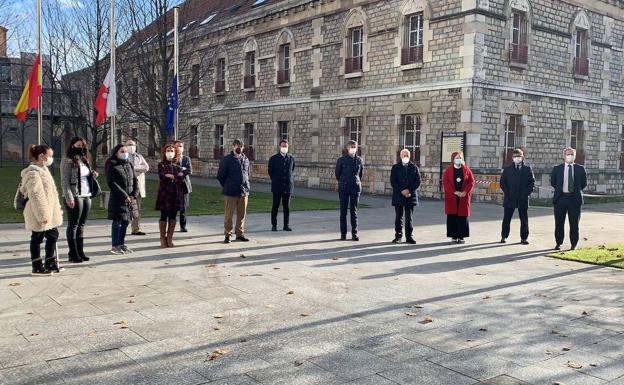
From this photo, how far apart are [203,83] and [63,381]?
1263 inches

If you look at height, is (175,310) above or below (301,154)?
below

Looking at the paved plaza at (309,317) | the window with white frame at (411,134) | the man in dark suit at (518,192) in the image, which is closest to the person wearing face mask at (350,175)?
the paved plaza at (309,317)

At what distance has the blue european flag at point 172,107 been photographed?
19.0 metres

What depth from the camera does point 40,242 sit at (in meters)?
7.77

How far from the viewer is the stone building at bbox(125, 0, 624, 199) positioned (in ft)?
67.0

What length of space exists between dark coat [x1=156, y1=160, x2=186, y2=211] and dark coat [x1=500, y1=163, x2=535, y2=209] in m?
6.38

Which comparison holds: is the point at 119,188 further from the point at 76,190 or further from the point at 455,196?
the point at 455,196

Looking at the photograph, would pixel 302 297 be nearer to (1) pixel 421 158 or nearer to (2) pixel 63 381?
(2) pixel 63 381

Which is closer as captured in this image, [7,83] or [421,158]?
[421,158]

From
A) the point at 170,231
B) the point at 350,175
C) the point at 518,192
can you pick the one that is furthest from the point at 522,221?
the point at 170,231

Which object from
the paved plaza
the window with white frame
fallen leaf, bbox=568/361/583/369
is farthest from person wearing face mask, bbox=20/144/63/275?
the window with white frame

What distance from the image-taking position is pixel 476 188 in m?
20.8

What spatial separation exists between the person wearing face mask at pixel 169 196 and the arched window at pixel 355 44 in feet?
49.4

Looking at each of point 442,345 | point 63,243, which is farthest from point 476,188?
point 442,345
